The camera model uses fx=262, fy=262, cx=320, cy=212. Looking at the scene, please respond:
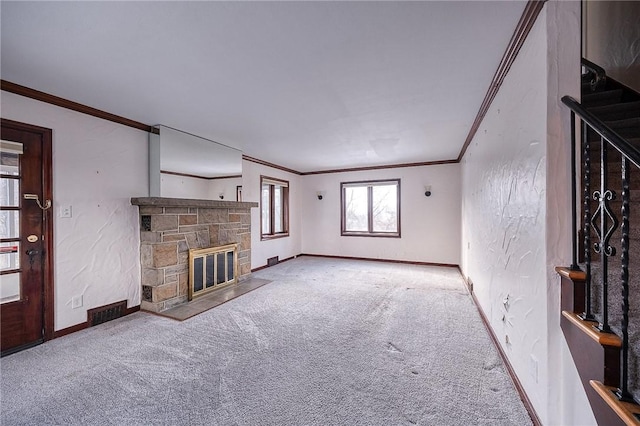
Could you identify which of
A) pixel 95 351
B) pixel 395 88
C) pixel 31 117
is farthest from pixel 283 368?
pixel 31 117

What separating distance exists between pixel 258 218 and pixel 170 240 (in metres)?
2.16

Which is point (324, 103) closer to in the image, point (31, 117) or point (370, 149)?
point (370, 149)

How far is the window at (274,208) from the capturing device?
5.79 meters

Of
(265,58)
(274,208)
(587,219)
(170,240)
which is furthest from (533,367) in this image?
(274,208)

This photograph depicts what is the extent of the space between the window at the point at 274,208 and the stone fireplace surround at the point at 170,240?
1626mm

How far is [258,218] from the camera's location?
5.47m

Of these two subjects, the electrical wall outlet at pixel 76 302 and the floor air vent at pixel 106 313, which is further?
the floor air vent at pixel 106 313

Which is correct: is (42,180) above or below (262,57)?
below

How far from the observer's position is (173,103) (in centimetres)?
273

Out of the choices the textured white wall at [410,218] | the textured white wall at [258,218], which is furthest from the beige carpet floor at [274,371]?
the textured white wall at [410,218]

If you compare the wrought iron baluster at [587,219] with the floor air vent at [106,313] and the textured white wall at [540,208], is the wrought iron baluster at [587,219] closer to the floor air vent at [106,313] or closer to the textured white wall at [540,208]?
the textured white wall at [540,208]

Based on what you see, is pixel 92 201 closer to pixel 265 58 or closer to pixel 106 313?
pixel 106 313

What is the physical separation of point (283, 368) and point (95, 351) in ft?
5.79

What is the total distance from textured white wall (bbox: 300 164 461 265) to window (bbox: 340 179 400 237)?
13cm
